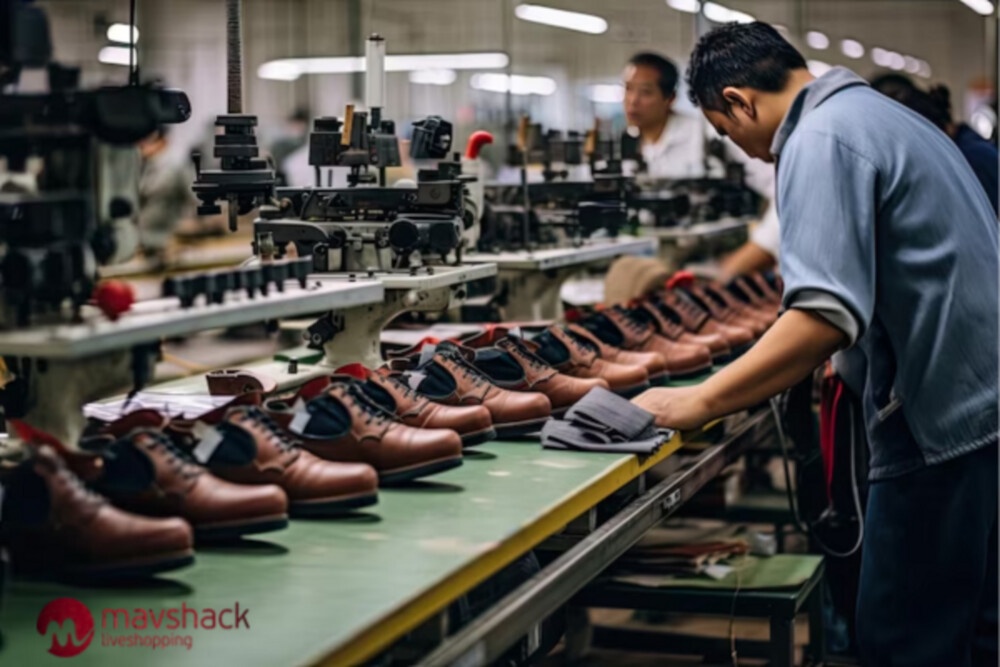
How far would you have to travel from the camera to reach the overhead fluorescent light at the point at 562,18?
9.30 meters

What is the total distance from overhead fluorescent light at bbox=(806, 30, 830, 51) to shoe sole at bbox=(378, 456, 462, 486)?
9331 mm

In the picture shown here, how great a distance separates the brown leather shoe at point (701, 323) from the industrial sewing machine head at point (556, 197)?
35cm

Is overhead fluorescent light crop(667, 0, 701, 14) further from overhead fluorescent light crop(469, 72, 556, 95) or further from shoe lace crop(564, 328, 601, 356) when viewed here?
shoe lace crop(564, 328, 601, 356)

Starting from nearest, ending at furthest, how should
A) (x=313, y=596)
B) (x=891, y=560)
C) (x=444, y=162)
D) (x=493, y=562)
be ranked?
1. (x=313, y=596)
2. (x=493, y=562)
3. (x=891, y=560)
4. (x=444, y=162)

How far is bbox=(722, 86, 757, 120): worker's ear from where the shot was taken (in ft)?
9.04

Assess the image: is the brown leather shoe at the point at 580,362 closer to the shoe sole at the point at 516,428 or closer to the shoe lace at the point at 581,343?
the shoe lace at the point at 581,343

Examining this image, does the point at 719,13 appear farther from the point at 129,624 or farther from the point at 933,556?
the point at 129,624

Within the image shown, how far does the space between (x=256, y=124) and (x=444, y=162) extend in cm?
64

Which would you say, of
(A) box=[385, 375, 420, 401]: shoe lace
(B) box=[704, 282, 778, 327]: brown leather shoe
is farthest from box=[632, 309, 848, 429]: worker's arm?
(B) box=[704, 282, 778, 327]: brown leather shoe

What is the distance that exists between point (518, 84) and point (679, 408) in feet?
30.9

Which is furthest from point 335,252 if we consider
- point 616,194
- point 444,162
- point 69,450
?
point 616,194

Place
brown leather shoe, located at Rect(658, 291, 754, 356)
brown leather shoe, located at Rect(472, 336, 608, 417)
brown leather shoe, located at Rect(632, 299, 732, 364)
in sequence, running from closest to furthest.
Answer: brown leather shoe, located at Rect(472, 336, 608, 417)
brown leather shoe, located at Rect(632, 299, 732, 364)
brown leather shoe, located at Rect(658, 291, 754, 356)

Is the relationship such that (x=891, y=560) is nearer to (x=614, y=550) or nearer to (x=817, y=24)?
(x=614, y=550)

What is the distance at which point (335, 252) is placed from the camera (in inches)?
120
